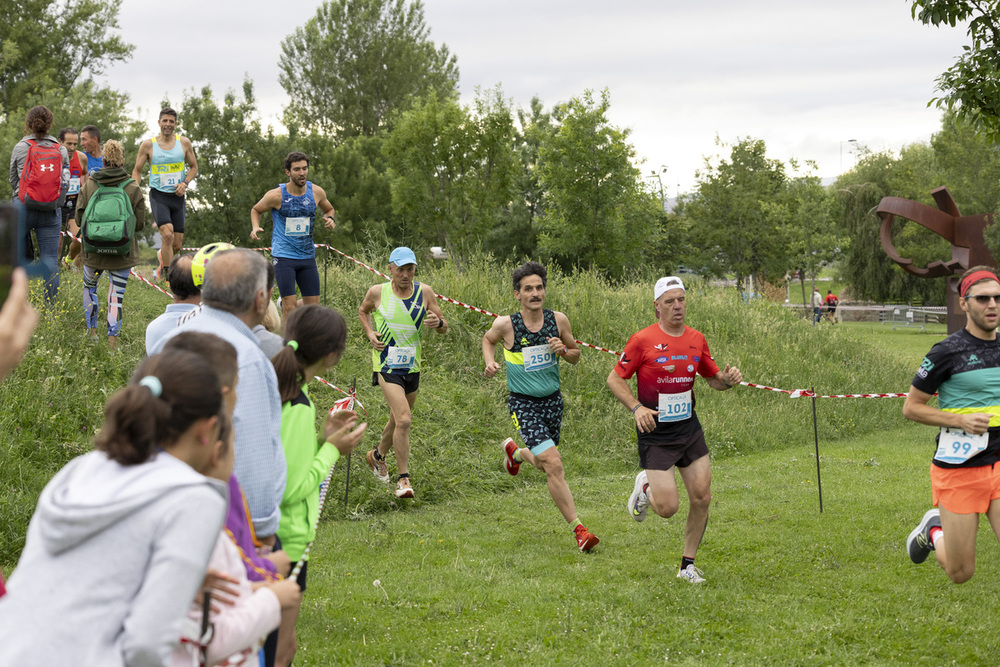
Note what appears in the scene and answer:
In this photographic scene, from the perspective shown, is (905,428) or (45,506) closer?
(45,506)

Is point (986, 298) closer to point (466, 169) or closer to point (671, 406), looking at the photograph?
point (671, 406)

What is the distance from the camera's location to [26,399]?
8617 millimetres

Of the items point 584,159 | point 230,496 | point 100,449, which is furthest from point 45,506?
point 584,159

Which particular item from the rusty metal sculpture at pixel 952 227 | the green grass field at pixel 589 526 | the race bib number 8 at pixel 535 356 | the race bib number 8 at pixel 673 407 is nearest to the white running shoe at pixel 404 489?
the green grass field at pixel 589 526

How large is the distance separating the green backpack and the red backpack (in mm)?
492

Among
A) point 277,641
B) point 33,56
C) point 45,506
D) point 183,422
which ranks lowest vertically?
point 277,641

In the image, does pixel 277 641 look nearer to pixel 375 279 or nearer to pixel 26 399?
pixel 26 399

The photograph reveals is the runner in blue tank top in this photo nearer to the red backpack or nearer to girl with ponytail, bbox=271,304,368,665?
the red backpack

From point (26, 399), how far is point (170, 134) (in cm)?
413

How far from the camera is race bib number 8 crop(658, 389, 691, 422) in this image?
21.4 ft

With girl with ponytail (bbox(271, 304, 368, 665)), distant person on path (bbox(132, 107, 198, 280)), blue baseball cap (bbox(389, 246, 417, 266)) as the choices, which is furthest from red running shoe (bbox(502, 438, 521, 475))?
distant person on path (bbox(132, 107, 198, 280))

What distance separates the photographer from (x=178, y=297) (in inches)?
176

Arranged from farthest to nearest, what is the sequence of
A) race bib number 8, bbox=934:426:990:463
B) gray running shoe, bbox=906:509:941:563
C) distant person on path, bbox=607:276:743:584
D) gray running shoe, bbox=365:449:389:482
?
gray running shoe, bbox=365:449:389:482
distant person on path, bbox=607:276:743:584
gray running shoe, bbox=906:509:941:563
race bib number 8, bbox=934:426:990:463

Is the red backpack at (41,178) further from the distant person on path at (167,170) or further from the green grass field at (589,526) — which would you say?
the green grass field at (589,526)
